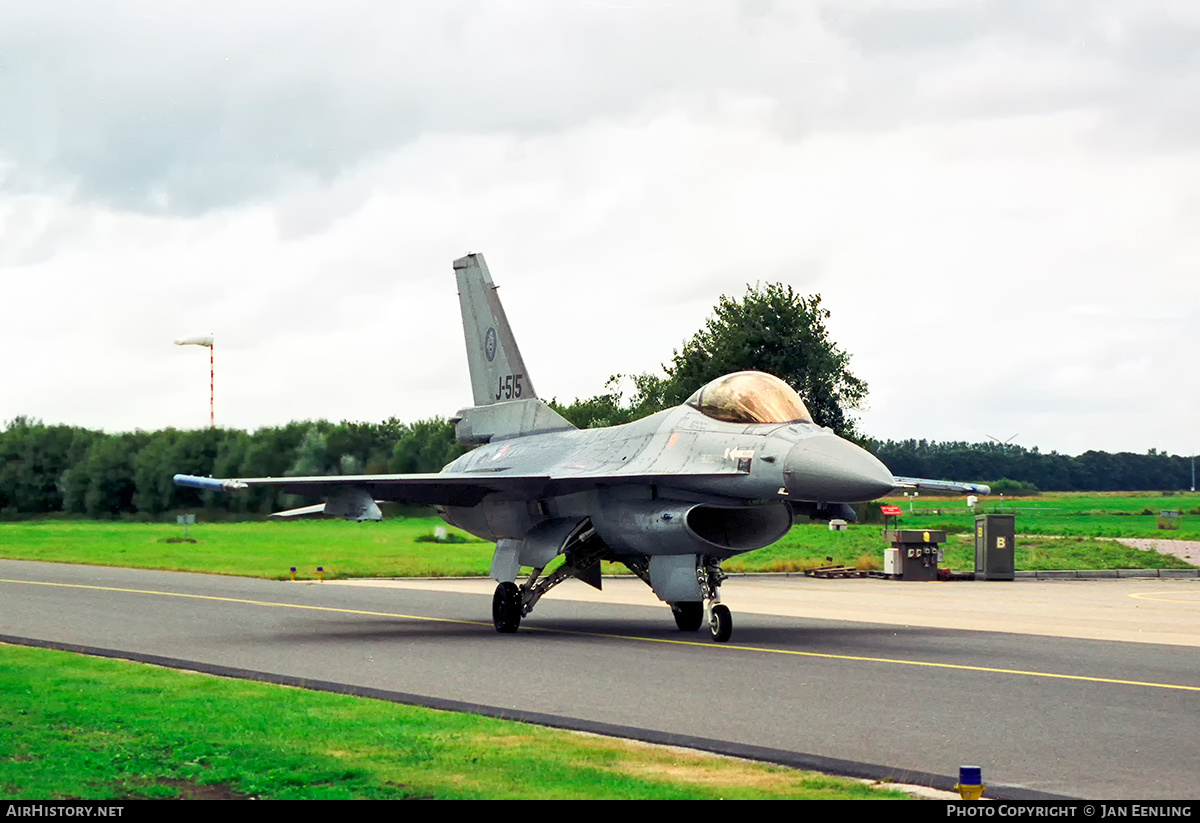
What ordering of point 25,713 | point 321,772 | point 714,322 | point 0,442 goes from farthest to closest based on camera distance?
1. point 0,442
2. point 714,322
3. point 25,713
4. point 321,772

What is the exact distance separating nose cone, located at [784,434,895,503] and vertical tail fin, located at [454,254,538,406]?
24.4 ft

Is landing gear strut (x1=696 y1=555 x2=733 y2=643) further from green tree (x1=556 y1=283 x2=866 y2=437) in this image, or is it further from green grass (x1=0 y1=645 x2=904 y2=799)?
green tree (x1=556 y1=283 x2=866 y2=437)

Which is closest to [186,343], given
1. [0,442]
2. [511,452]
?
[0,442]

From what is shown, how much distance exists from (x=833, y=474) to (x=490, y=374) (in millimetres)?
8855

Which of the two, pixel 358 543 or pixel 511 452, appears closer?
pixel 511 452

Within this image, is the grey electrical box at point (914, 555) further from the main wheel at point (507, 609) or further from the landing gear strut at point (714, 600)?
the landing gear strut at point (714, 600)

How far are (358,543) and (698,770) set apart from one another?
150 ft

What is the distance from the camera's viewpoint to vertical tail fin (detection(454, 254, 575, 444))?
23188 mm

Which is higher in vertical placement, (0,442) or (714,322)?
(714,322)

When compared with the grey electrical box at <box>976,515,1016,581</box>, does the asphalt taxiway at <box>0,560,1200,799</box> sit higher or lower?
lower

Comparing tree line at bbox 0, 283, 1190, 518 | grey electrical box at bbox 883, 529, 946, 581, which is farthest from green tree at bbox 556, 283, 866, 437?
grey electrical box at bbox 883, 529, 946, 581

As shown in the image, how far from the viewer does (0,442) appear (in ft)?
277

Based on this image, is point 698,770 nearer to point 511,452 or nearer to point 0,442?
point 511,452
